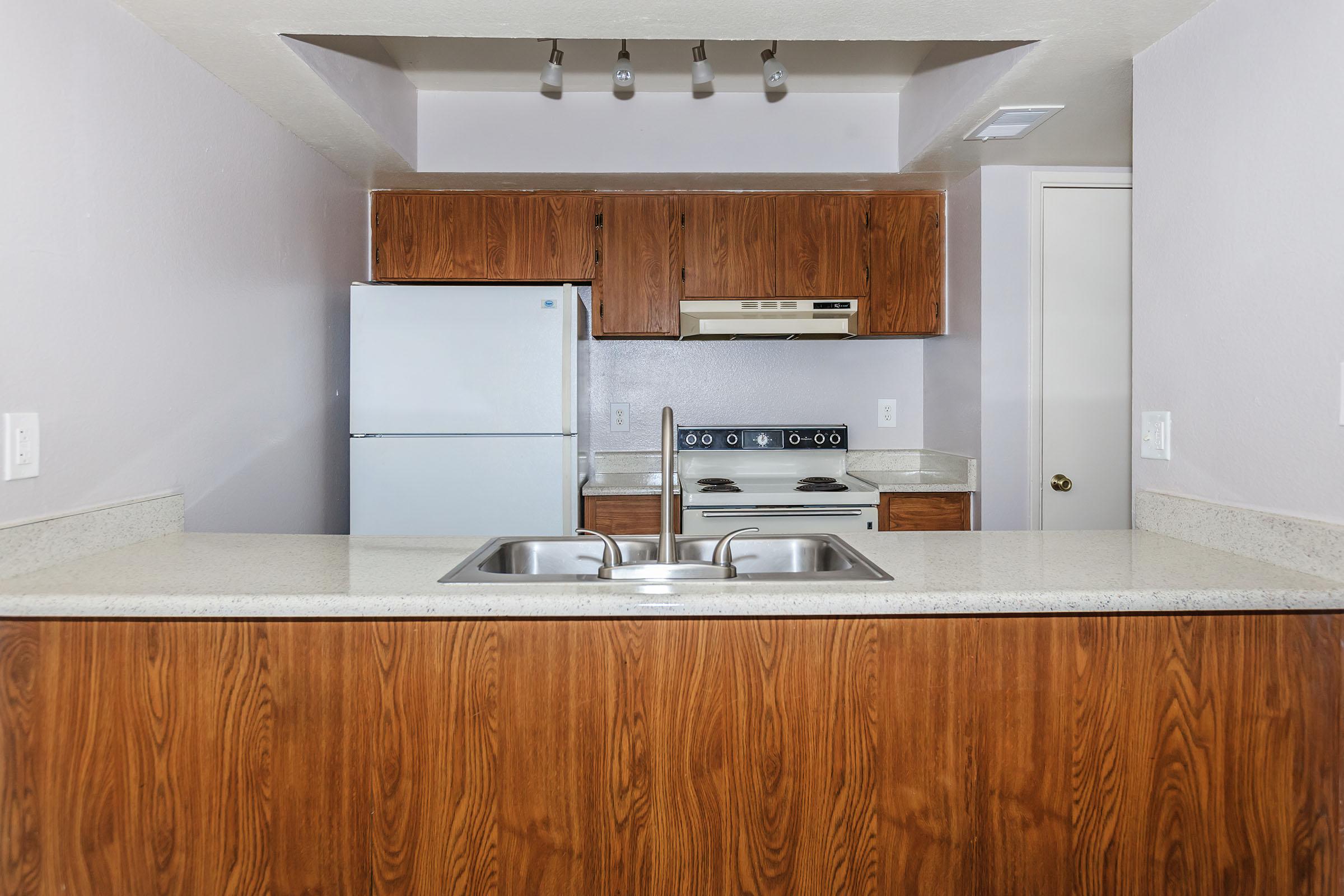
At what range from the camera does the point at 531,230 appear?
11.1ft

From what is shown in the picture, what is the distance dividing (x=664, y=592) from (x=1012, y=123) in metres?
2.08

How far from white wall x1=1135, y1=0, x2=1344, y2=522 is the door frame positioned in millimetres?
1140

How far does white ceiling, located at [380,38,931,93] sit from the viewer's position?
2.76 metres

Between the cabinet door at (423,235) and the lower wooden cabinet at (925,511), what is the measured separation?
1.86 metres

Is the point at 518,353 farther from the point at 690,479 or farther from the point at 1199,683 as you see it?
the point at 1199,683

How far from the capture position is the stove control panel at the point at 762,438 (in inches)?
147

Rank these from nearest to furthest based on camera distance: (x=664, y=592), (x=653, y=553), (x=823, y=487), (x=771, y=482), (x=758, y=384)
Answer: (x=664, y=592) < (x=653, y=553) < (x=823, y=487) < (x=771, y=482) < (x=758, y=384)

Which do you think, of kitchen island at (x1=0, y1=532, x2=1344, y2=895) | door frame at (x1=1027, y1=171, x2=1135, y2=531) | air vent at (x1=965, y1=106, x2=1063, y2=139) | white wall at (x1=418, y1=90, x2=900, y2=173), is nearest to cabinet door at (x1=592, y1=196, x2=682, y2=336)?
white wall at (x1=418, y1=90, x2=900, y2=173)

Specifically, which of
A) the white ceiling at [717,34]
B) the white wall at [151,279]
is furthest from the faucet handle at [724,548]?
the white wall at [151,279]

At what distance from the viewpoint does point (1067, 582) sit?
Answer: 1.32 m

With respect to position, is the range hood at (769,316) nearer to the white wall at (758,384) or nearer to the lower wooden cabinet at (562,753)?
the white wall at (758,384)

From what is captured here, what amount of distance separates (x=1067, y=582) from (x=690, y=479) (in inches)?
96.2

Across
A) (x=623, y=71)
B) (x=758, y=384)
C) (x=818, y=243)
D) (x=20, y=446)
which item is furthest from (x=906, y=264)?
(x=20, y=446)

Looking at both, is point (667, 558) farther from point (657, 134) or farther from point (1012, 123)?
point (657, 134)
